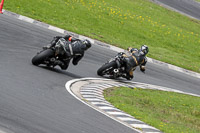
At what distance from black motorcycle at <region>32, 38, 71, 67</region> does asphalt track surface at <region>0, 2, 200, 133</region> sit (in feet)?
0.79

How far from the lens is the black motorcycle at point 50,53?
1302 centimetres

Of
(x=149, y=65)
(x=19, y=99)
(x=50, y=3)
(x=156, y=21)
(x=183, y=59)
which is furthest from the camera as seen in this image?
(x=156, y=21)

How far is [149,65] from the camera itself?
20891 mm

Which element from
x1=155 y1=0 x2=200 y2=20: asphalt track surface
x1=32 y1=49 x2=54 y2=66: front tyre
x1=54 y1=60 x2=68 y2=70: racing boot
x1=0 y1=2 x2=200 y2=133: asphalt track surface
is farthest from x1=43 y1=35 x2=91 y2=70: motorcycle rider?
x1=155 y1=0 x2=200 y2=20: asphalt track surface

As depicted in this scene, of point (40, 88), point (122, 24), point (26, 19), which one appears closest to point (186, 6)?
point (122, 24)

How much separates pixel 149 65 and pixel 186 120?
9201 millimetres

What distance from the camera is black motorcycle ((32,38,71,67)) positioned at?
13023mm

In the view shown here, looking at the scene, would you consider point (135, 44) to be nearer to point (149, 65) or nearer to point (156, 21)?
point (149, 65)

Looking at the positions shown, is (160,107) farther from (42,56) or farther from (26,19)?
(26,19)

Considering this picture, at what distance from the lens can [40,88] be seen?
35.0ft

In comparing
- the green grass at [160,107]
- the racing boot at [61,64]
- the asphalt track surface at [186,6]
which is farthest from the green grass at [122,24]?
the racing boot at [61,64]

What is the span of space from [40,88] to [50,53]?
2606mm

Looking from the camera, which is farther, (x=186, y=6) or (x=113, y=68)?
(x=186, y=6)

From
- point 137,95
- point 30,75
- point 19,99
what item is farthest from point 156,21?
point 19,99
